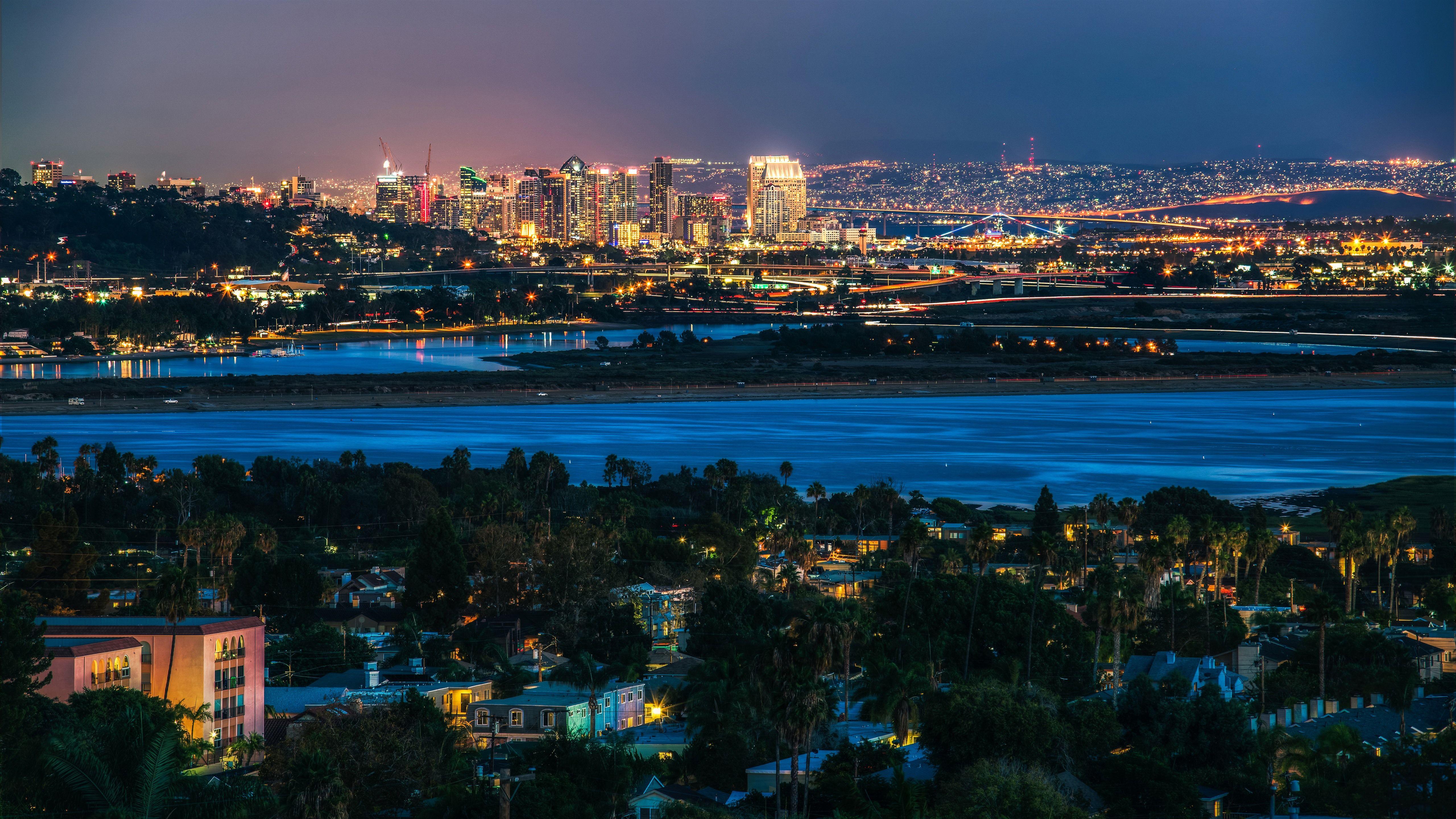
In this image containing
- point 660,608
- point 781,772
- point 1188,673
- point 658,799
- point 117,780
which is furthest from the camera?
point 660,608

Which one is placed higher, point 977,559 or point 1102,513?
point 977,559

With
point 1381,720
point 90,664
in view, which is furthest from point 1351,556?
point 90,664

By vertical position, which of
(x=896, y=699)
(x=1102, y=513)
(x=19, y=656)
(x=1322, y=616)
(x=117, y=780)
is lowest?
(x=896, y=699)

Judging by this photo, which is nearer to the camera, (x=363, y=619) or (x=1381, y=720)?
(x=1381, y=720)

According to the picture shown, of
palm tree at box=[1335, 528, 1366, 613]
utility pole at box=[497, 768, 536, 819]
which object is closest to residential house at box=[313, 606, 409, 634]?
utility pole at box=[497, 768, 536, 819]

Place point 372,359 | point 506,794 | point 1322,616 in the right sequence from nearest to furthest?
1. point 506,794
2. point 1322,616
3. point 372,359

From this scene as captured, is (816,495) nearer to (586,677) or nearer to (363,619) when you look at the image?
(363,619)

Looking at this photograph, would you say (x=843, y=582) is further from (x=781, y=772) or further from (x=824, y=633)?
(x=824, y=633)
